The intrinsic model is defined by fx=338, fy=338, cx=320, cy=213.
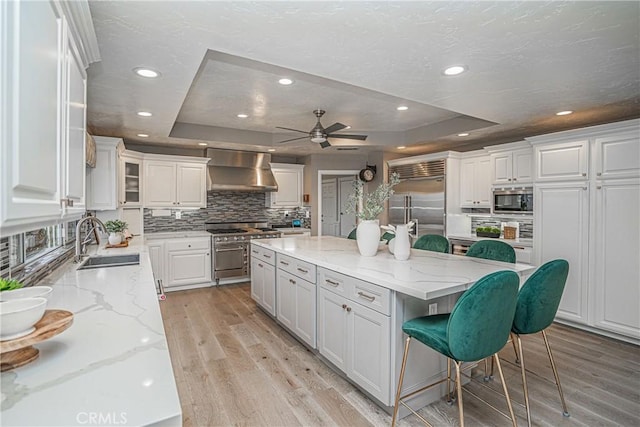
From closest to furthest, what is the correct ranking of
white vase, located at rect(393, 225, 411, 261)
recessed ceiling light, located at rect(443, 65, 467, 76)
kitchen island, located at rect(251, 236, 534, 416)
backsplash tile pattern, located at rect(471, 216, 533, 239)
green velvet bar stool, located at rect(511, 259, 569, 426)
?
1. green velvet bar stool, located at rect(511, 259, 569, 426)
2. kitchen island, located at rect(251, 236, 534, 416)
3. recessed ceiling light, located at rect(443, 65, 467, 76)
4. white vase, located at rect(393, 225, 411, 261)
5. backsplash tile pattern, located at rect(471, 216, 533, 239)

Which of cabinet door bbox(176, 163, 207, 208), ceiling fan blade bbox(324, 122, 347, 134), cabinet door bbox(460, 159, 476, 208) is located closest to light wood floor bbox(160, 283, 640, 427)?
cabinet door bbox(460, 159, 476, 208)

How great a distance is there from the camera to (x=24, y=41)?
0.85 metres

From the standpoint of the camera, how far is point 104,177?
12.9ft

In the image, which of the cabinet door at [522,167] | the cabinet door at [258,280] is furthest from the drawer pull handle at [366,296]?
the cabinet door at [522,167]

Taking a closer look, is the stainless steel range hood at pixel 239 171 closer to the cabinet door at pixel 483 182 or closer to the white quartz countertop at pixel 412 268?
the white quartz countertop at pixel 412 268

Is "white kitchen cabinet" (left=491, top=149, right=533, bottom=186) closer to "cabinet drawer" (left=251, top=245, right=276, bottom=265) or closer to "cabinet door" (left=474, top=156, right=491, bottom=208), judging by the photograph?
"cabinet door" (left=474, top=156, right=491, bottom=208)

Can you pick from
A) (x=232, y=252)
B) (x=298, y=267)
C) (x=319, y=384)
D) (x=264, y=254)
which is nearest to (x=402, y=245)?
(x=298, y=267)

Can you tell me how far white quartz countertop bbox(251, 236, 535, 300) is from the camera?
6.49 feet

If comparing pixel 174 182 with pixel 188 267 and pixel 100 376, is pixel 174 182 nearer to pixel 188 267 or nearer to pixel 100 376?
pixel 188 267

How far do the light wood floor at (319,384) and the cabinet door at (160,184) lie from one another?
227 centimetres

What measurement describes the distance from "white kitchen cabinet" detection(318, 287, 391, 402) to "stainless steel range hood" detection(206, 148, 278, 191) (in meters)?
3.40

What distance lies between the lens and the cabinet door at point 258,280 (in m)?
3.98

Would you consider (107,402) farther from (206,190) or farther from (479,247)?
A: (206,190)

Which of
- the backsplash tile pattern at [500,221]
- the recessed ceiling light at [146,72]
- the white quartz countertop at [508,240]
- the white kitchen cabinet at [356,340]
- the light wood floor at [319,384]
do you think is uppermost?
the recessed ceiling light at [146,72]
